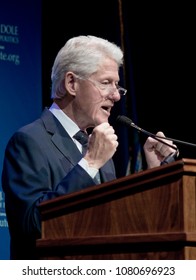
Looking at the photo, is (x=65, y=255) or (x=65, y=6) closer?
(x=65, y=255)

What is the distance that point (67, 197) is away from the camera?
196 cm

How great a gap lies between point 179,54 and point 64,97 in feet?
5.63

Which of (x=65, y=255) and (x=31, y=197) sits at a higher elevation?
(x=31, y=197)

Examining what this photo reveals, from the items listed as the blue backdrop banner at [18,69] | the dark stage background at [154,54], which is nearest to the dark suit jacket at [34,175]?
the blue backdrop banner at [18,69]

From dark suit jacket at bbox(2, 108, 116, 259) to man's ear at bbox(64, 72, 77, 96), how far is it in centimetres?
16

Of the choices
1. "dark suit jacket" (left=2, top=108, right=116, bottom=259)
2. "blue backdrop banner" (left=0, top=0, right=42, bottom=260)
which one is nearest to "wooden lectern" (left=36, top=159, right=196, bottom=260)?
"dark suit jacket" (left=2, top=108, right=116, bottom=259)

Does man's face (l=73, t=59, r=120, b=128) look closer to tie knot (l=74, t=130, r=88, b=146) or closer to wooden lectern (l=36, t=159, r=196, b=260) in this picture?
tie knot (l=74, t=130, r=88, b=146)

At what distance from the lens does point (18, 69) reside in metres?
3.92

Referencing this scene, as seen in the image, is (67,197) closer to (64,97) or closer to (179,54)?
(64,97)

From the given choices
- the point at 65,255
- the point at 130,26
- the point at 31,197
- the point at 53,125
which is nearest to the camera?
the point at 65,255

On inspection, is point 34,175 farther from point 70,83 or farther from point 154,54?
point 154,54
